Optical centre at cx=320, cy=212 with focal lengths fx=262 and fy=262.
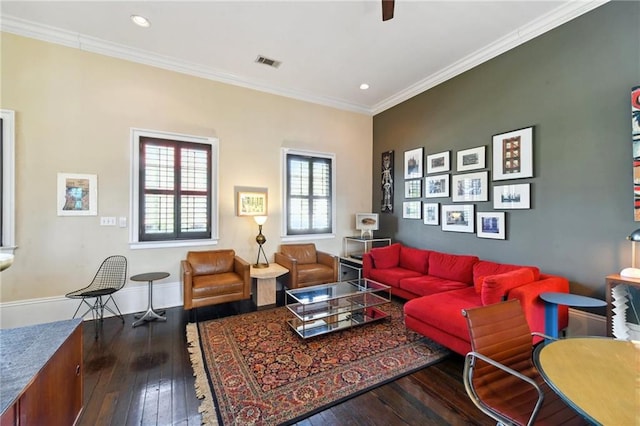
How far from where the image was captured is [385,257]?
4422 mm

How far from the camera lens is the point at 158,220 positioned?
12.6 ft

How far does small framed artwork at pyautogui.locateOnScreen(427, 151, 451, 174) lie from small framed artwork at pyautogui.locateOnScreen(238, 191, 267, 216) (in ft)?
9.38

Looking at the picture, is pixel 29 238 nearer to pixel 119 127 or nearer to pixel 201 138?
pixel 119 127

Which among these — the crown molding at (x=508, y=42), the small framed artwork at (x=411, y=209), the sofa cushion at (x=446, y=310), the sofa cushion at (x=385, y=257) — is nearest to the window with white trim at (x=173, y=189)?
the sofa cushion at (x=385, y=257)

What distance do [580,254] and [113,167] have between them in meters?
5.70

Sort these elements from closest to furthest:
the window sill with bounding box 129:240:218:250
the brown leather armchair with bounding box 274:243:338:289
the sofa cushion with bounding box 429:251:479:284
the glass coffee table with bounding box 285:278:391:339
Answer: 1. the glass coffee table with bounding box 285:278:391:339
2. the sofa cushion with bounding box 429:251:479:284
3. the window sill with bounding box 129:240:218:250
4. the brown leather armchair with bounding box 274:243:338:289

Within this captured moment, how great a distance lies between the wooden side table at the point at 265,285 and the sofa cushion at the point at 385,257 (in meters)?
1.52

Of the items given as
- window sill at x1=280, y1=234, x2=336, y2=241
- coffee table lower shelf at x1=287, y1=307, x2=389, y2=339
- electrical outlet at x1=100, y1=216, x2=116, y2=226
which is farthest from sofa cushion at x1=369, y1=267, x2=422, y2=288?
electrical outlet at x1=100, y1=216, x2=116, y2=226

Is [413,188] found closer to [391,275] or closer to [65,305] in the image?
[391,275]

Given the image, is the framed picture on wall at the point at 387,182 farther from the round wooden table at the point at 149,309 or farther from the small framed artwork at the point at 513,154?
the round wooden table at the point at 149,309

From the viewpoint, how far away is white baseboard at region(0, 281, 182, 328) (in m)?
3.06

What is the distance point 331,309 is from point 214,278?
5.49 feet

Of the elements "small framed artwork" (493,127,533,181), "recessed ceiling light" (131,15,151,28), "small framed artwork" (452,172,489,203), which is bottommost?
"small framed artwork" (452,172,489,203)

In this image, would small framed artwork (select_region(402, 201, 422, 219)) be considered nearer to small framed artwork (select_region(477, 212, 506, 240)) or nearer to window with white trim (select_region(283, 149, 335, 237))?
small framed artwork (select_region(477, 212, 506, 240))
